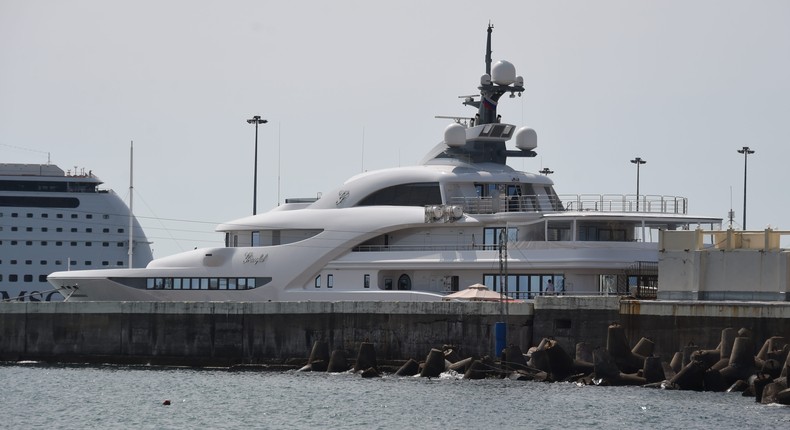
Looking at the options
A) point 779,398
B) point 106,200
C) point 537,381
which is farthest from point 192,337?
point 106,200

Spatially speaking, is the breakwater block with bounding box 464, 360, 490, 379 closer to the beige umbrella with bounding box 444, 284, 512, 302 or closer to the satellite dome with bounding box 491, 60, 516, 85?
the beige umbrella with bounding box 444, 284, 512, 302

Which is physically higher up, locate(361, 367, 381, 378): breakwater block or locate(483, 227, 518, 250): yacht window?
locate(483, 227, 518, 250): yacht window

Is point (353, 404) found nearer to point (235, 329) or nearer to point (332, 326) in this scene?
point (332, 326)

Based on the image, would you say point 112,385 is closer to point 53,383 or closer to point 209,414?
point 53,383

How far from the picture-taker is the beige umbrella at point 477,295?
48031 millimetres

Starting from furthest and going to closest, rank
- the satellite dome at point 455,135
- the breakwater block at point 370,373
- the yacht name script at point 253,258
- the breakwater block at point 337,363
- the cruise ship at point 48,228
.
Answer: the cruise ship at point 48,228 < the satellite dome at point 455,135 < the yacht name script at point 253,258 < the breakwater block at point 337,363 < the breakwater block at point 370,373

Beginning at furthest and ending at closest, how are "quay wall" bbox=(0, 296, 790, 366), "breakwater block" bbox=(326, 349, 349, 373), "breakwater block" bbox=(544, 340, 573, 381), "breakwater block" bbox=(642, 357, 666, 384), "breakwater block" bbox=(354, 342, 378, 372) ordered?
"breakwater block" bbox=(326, 349, 349, 373) → "breakwater block" bbox=(354, 342, 378, 372) → "quay wall" bbox=(0, 296, 790, 366) → "breakwater block" bbox=(544, 340, 573, 381) → "breakwater block" bbox=(642, 357, 666, 384)

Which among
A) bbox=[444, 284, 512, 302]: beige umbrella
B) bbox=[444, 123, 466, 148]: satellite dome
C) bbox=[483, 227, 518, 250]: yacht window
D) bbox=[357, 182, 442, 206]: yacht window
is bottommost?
bbox=[444, 284, 512, 302]: beige umbrella

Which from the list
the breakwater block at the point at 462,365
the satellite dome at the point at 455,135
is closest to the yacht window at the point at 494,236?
the satellite dome at the point at 455,135

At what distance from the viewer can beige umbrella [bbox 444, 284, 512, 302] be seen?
48031 mm

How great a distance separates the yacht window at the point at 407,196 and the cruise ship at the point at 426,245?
36 mm

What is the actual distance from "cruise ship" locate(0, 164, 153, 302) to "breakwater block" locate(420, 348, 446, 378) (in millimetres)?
53454

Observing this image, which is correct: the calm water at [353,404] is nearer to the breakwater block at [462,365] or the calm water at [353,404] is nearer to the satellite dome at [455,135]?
the breakwater block at [462,365]

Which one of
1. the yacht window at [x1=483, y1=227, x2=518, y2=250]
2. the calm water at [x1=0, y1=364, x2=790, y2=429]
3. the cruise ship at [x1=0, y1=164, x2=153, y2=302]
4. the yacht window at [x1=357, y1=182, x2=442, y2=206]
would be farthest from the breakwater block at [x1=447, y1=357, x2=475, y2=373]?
the cruise ship at [x1=0, y1=164, x2=153, y2=302]
